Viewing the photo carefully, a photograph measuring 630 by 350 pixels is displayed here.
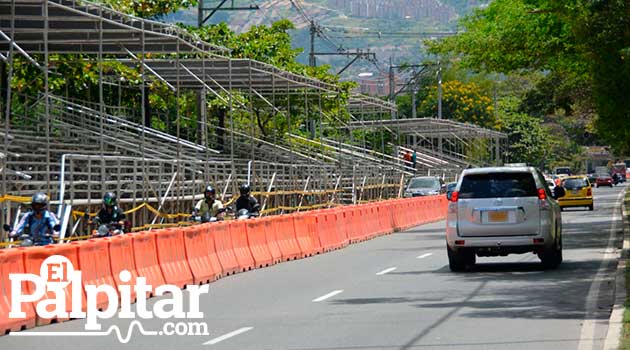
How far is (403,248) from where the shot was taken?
115 feet

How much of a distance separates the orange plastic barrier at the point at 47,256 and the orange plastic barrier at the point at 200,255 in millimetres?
4999

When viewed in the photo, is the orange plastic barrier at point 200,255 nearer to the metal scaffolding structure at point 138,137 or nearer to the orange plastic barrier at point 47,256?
the metal scaffolding structure at point 138,137

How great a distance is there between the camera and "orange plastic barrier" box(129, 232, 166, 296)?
21203 millimetres

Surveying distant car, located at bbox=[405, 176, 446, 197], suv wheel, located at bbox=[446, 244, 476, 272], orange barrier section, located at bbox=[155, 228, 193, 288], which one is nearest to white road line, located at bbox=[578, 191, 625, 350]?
suv wheel, located at bbox=[446, 244, 476, 272]

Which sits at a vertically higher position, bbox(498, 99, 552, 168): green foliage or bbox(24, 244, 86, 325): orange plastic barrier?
bbox(498, 99, 552, 168): green foliage

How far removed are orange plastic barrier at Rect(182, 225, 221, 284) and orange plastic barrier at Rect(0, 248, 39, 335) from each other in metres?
6.34

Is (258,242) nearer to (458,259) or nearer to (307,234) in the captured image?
(307,234)

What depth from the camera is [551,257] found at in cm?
2567

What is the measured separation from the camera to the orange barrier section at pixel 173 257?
22266 millimetres

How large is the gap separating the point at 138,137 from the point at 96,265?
24.4 m

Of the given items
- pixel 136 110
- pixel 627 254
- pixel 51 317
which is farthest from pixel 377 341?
pixel 136 110

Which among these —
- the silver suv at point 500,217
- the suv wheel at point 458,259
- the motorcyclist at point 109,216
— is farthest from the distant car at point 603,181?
the motorcyclist at point 109,216

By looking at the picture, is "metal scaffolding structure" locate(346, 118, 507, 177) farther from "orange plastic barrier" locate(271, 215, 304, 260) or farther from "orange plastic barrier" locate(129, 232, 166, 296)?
"orange plastic barrier" locate(129, 232, 166, 296)

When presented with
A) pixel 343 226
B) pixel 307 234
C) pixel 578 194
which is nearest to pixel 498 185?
pixel 307 234
